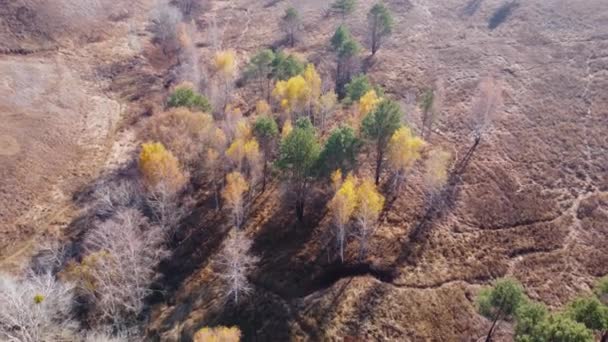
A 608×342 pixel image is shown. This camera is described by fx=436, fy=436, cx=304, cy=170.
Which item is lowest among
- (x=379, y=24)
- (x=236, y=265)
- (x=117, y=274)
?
(x=117, y=274)

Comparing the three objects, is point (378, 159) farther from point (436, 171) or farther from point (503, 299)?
point (503, 299)

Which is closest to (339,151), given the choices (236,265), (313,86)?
(236,265)

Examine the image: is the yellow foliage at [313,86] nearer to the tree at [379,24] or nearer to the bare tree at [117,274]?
the tree at [379,24]

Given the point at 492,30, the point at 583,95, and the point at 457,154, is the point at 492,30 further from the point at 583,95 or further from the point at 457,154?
the point at 457,154

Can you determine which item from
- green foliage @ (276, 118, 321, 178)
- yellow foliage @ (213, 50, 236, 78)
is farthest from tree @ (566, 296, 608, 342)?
yellow foliage @ (213, 50, 236, 78)

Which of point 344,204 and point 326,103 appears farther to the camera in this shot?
point 326,103
